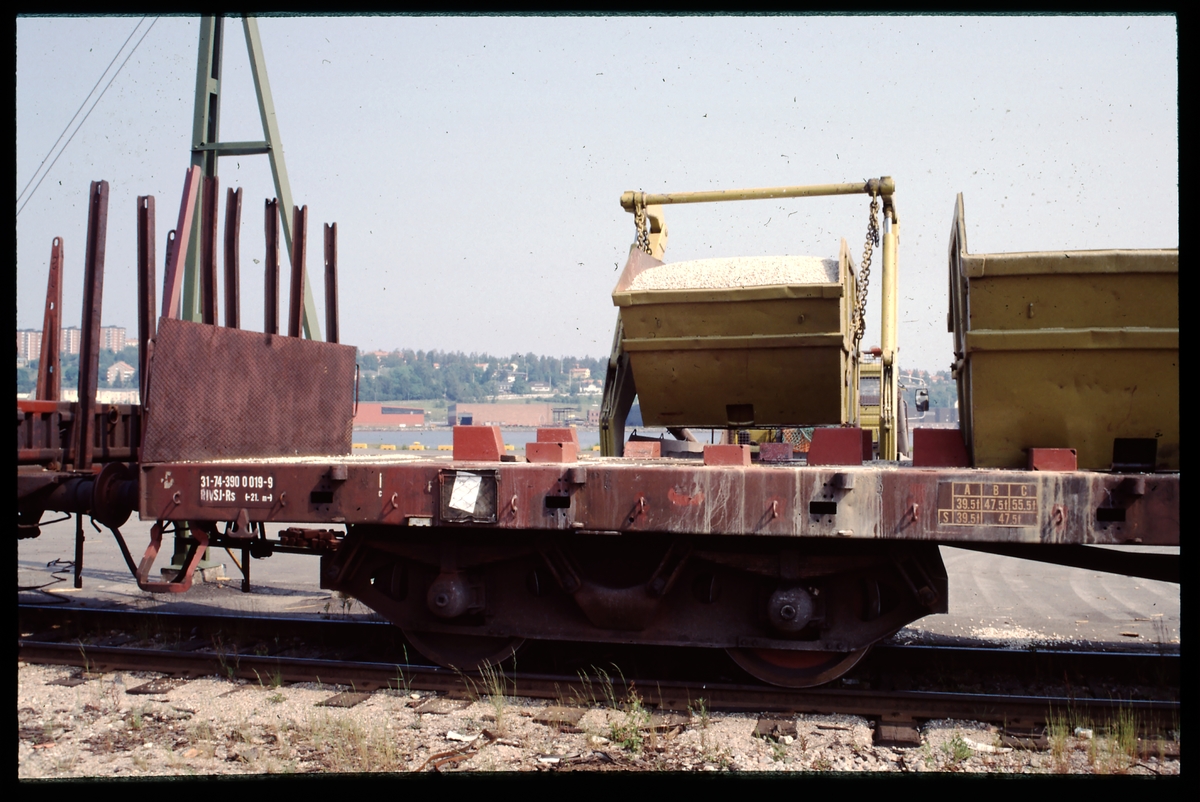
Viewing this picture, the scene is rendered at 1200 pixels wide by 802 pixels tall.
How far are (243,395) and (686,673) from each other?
376 cm

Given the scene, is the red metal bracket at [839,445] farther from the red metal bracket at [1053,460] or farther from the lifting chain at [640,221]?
the lifting chain at [640,221]

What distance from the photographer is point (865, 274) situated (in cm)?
753

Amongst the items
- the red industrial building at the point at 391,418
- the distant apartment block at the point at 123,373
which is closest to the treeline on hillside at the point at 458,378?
the red industrial building at the point at 391,418

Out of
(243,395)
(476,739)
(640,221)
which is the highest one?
(640,221)

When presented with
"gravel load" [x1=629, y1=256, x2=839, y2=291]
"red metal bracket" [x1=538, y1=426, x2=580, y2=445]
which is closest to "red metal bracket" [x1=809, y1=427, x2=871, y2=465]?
"gravel load" [x1=629, y1=256, x2=839, y2=291]

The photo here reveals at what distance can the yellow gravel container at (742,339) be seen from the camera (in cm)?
688

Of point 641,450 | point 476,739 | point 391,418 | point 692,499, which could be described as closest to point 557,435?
point 692,499

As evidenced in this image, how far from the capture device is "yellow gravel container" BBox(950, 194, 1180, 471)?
514cm

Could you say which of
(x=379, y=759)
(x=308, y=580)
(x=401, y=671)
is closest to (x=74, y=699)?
(x=401, y=671)

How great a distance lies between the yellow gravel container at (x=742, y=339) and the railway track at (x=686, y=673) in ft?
6.40

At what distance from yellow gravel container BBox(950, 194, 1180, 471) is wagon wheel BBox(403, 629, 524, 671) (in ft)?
11.0

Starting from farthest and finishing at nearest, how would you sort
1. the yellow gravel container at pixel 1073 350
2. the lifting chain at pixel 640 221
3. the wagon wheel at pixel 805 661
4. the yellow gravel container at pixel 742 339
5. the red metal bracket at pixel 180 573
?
1. the lifting chain at pixel 640 221
2. the yellow gravel container at pixel 742 339
3. the red metal bracket at pixel 180 573
4. the wagon wheel at pixel 805 661
5. the yellow gravel container at pixel 1073 350

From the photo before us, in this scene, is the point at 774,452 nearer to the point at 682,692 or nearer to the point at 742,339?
the point at 742,339

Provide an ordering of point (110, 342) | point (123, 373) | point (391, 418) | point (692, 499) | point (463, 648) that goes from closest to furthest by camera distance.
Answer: point (692, 499) < point (463, 648) < point (123, 373) < point (110, 342) < point (391, 418)
